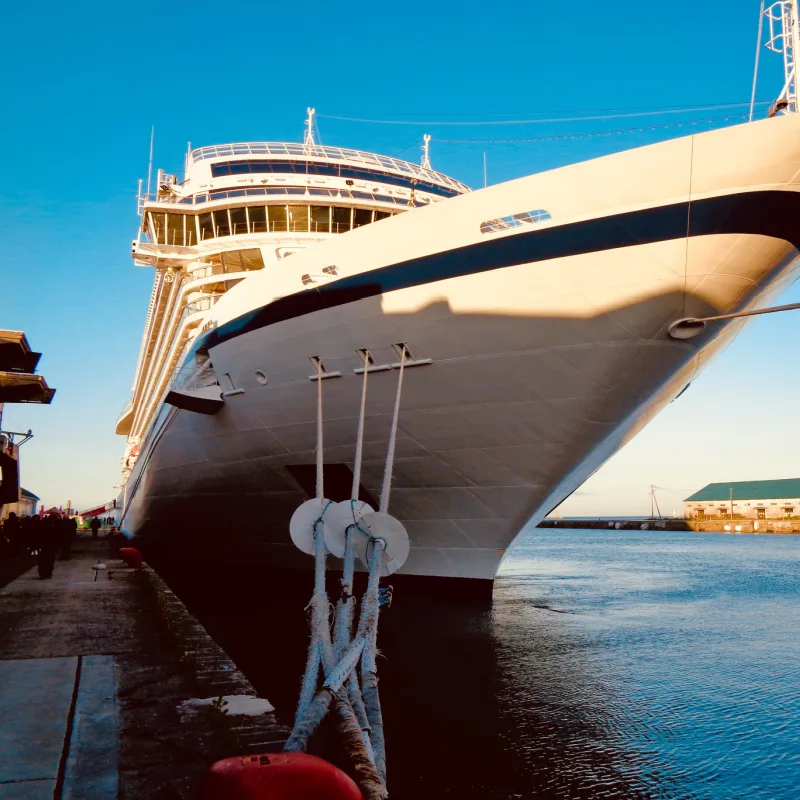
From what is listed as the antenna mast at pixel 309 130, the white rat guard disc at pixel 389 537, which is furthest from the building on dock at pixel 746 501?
the white rat guard disc at pixel 389 537

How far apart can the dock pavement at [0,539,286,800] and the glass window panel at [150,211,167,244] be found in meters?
11.5

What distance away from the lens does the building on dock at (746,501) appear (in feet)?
305

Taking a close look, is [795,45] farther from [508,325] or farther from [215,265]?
[215,265]

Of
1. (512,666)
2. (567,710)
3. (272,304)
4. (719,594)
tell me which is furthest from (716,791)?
(719,594)

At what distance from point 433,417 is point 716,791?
606 centimetres

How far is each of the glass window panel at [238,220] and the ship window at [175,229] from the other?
5.39 feet

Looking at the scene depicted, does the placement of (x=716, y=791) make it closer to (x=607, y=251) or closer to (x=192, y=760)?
(x=192, y=760)

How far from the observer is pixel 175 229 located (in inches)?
681

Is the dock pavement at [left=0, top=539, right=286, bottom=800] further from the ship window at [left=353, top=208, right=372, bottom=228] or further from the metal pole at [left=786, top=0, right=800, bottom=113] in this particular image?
the ship window at [left=353, top=208, right=372, bottom=228]

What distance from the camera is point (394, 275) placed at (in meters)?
9.73

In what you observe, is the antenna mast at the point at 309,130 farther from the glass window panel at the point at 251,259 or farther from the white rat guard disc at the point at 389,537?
the white rat guard disc at the point at 389,537

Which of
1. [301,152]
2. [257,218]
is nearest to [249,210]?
[257,218]

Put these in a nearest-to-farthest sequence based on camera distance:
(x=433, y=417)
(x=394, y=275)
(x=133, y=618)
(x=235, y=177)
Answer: (x=133, y=618) → (x=394, y=275) → (x=433, y=417) → (x=235, y=177)

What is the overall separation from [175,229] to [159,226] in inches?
15.9
